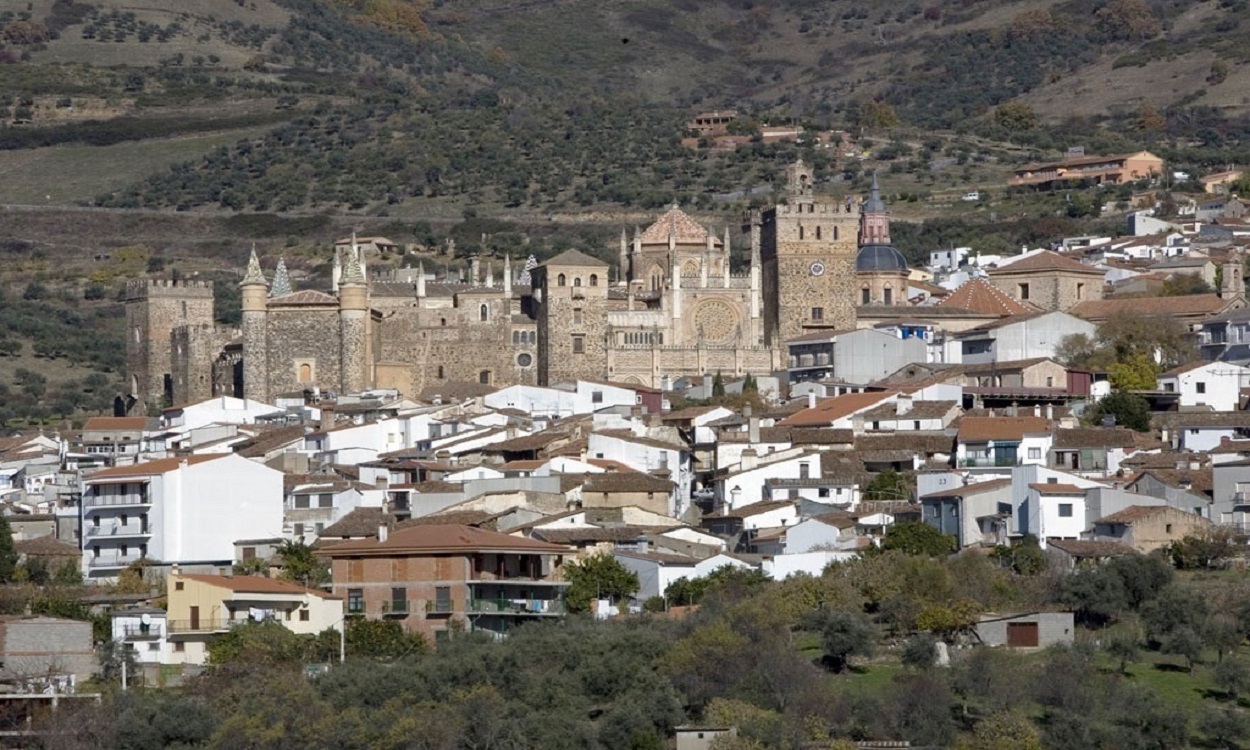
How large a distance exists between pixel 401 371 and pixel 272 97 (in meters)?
78.7

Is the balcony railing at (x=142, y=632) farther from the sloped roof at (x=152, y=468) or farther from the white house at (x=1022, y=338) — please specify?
the white house at (x=1022, y=338)

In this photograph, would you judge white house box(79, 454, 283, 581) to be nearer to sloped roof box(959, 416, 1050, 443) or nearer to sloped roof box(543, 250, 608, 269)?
sloped roof box(959, 416, 1050, 443)

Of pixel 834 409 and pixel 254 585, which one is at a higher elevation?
pixel 834 409

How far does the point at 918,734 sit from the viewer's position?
4153 centimetres

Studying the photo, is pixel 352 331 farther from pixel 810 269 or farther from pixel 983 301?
pixel 983 301

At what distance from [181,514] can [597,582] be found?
10.2 meters

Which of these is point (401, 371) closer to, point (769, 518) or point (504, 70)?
point (769, 518)

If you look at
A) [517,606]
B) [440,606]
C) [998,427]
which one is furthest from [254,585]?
[998,427]

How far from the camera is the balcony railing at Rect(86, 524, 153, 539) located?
184ft

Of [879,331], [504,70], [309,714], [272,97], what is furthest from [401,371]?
[504,70]

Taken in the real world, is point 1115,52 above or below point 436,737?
above

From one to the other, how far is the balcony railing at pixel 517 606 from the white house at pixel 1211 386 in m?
21.0

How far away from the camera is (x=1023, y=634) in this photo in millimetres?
46438

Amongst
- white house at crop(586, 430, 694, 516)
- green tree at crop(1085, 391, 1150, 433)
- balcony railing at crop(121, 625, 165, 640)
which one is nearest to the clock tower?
green tree at crop(1085, 391, 1150, 433)
